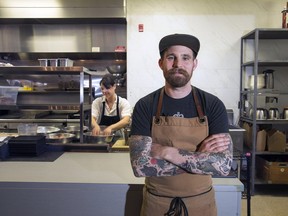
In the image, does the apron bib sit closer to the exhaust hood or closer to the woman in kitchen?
the woman in kitchen

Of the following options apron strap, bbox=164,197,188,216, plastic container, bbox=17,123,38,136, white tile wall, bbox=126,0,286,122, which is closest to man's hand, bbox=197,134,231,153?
apron strap, bbox=164,197,188,216

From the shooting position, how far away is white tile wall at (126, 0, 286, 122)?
12.6ft

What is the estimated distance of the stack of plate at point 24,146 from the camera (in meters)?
1.92

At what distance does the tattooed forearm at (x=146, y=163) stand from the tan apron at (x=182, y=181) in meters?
0.06

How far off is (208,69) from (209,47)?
0.33m

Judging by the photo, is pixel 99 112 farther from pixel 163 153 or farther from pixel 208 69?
pixel 163 153

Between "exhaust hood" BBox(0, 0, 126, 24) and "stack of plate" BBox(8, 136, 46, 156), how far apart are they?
2481 millimetres

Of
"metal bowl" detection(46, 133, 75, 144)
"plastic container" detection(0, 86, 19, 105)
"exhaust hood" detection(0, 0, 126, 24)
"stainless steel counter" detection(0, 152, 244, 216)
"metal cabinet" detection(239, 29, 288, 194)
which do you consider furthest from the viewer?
"exhaust hood" detection(0, 0, 126, 24)

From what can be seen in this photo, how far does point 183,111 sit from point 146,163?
309 millimetres

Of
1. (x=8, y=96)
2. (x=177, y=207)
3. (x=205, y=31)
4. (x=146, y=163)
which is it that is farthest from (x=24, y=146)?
(x=205, y=31)

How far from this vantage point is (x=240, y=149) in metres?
3.32

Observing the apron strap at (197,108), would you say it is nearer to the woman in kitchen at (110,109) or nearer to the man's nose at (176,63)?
the man's nose at (176,63)

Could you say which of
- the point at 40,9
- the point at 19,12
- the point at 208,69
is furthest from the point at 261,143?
the point at 19,12

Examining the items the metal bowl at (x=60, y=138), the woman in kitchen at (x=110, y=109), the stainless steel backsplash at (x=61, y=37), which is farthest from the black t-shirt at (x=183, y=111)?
the stainless steel backsplash at (x=61, y=37)
